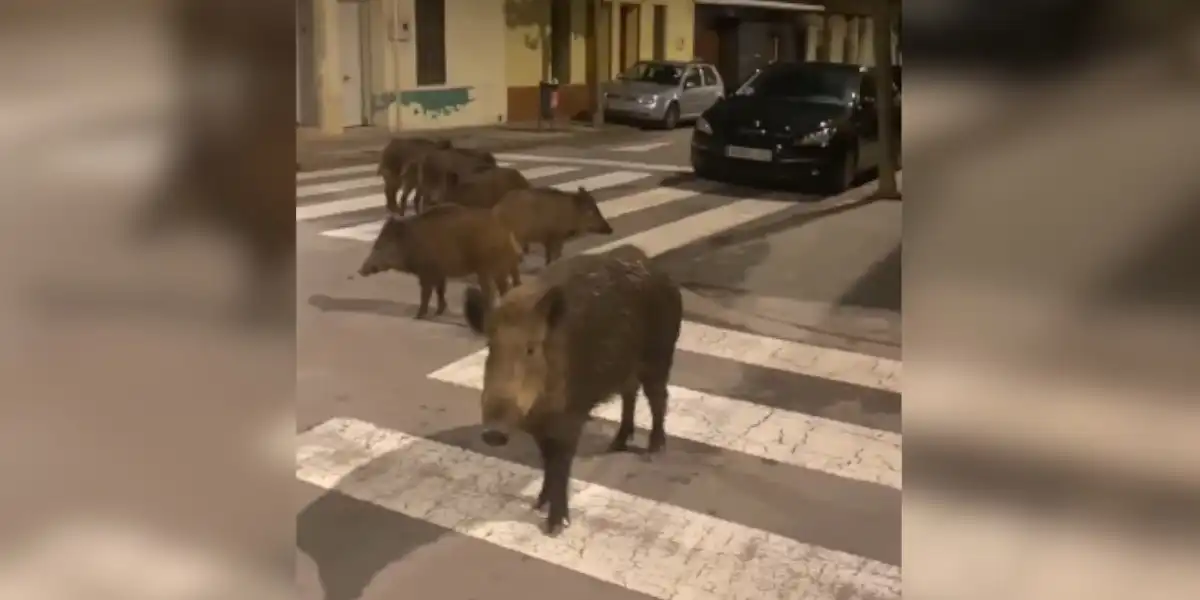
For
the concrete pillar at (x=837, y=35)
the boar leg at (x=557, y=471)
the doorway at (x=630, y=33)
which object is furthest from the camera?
the doorway at (x=630, y=33)

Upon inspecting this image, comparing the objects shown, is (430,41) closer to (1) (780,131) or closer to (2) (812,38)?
(2) (812,38)

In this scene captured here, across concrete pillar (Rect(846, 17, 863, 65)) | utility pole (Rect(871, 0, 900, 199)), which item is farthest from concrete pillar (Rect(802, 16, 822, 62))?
utility pole (Rect(871, 0, 900, 199))

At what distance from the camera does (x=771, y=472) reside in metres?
0.96

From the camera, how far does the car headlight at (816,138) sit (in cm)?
217

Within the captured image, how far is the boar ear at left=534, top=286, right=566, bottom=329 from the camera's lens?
2.78 ft

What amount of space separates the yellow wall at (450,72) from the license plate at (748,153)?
707 millimetres

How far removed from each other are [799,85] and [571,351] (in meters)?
1.47

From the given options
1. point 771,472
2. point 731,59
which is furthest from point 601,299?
point 731,59

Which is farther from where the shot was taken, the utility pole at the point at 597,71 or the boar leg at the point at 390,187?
the boar leg at the point at 390,187

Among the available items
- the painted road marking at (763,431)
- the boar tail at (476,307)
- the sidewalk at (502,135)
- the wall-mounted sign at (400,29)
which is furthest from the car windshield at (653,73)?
the boar tail at (476,307)

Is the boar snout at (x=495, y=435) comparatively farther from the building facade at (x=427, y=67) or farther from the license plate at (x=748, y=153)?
the license plate at (x=748, y=153)

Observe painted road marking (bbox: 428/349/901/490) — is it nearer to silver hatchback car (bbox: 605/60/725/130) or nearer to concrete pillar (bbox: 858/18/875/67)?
concrete pillar (bbox: 858/18/875/67)

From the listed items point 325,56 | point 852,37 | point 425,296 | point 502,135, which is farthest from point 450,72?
point 852,37

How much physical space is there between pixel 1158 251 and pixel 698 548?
534 millimetres
